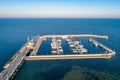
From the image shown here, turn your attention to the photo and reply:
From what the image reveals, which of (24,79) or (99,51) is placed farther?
(99,51)

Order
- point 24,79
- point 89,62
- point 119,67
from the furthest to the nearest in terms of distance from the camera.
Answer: point 89,62 < point 119,67 < point 24,79

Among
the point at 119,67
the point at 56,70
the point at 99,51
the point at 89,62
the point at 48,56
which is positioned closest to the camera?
the point at 56,70

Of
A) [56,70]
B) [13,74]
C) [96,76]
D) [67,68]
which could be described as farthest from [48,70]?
[96,76]

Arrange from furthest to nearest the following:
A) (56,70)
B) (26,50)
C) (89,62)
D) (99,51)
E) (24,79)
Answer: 1. (99,51)
2. (26,50)
3. (89,62)
4. (56,70)
5. (24,79)

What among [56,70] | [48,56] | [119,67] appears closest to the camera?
[56,70]

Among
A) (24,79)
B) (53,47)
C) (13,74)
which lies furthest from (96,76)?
(53,47)

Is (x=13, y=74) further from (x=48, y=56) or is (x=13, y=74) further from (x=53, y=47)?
(x=53, y=47)

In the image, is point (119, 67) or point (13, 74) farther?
point (119, 67)

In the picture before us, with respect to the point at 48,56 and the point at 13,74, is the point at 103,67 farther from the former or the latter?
the point at 13,74
